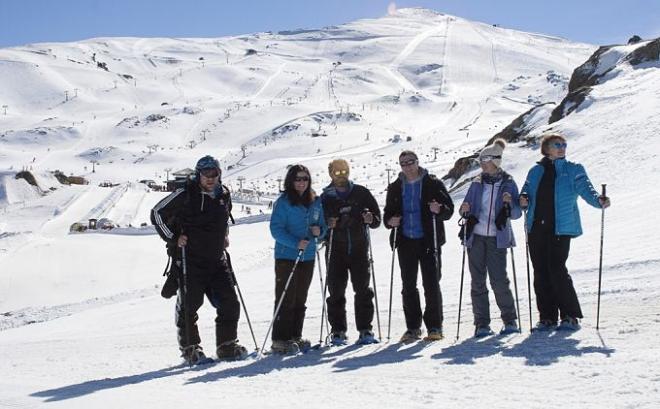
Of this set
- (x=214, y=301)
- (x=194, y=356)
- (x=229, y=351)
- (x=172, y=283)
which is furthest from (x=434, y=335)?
(x=172, y=283)

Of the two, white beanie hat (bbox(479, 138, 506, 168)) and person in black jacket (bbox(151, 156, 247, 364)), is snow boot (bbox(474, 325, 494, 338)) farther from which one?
person in black jacket (bbox(151, 156, 247, 364))

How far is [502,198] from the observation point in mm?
6793

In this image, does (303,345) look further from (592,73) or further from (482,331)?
(592,73)

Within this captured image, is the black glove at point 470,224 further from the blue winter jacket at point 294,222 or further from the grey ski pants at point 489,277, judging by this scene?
the blue winter jacket at point 294,222

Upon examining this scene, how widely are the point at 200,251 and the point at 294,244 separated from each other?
92 centimetres

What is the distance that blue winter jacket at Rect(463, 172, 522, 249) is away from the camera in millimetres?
6766

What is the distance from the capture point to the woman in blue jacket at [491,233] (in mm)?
6758

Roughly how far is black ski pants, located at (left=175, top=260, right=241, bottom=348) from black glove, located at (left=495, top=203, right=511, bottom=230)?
2660 millimetres

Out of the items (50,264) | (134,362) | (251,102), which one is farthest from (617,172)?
(251,102)

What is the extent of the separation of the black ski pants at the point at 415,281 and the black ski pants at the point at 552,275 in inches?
38.0

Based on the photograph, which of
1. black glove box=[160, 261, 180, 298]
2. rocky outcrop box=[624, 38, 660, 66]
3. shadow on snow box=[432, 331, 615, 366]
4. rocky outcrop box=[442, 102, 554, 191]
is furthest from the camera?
rocky outcrop box=[624, 38, 660, 66]

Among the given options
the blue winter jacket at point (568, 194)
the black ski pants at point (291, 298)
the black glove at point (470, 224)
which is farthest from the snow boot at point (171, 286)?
the blue winter jacket at point (568, 194)

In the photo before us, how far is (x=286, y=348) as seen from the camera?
22.8ft

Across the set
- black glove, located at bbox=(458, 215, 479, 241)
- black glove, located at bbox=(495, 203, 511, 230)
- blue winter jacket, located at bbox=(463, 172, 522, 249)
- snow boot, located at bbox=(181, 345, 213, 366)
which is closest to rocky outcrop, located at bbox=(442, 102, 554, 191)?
blue winter jacket, located at bbox=(463, 172, 522, 249)
